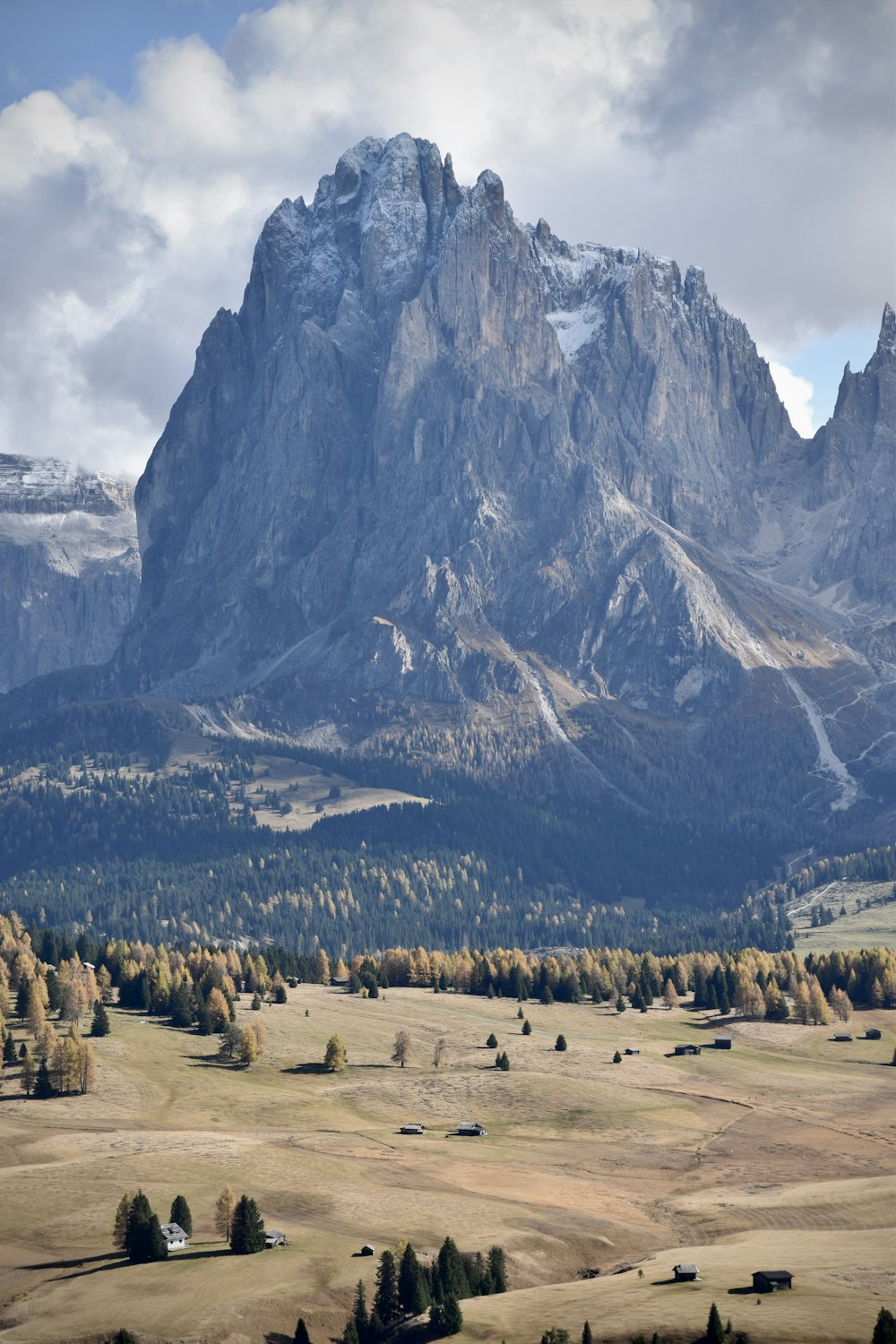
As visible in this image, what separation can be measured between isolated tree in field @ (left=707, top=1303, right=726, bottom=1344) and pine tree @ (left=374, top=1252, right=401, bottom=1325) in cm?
2561

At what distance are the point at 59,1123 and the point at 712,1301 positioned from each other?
85.8 metres

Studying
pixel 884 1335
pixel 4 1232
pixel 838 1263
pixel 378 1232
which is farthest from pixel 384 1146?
pixel 884 1335

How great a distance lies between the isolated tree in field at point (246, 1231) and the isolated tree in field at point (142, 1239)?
18.6 feet

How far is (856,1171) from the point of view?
18788 centimetres

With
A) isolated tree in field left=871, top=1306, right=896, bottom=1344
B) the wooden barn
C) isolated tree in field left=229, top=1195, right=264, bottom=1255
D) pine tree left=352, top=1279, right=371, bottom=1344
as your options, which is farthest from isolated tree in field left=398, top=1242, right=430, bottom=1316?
isolated tree in field left=871, top=1306, right=896, bottom=1344

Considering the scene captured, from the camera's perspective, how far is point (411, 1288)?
465 feet

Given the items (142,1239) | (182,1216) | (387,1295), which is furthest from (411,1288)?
(182,1216)

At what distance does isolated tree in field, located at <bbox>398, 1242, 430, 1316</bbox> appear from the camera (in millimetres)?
140625

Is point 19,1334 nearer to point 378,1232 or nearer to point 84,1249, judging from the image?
point 84,1249

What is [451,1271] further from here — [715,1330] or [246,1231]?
[715,1330]

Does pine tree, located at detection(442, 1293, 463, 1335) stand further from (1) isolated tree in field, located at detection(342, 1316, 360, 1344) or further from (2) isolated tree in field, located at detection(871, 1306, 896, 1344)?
(2) isolated tree in field, located at detection(871, 1306, 896, 1344)

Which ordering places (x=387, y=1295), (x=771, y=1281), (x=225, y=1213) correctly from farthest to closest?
(x=225, y=1213) < (x=387, y=1295) < (x=771, y=1281)

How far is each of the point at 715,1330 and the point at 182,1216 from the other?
167ft

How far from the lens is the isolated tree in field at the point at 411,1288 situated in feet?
461
